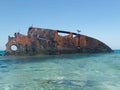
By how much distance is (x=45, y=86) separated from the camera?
30.6 feet

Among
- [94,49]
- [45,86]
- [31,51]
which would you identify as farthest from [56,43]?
[45,86]

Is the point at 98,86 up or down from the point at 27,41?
down

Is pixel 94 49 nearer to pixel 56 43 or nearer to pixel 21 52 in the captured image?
pixel 56 43

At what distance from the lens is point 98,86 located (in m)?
9.08

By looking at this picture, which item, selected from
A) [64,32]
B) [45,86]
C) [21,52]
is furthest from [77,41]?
[45,86]

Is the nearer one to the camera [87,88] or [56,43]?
[87,88]

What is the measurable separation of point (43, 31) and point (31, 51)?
10.8 ft

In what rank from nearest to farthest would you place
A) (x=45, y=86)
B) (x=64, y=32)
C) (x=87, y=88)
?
(x=87, y=88), (x=45, y=86), (x=64, y=32)

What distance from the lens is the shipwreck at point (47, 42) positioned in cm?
Answer: 3222

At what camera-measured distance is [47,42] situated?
32.2 metres

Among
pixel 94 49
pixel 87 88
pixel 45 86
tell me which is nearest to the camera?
pixel 87 88

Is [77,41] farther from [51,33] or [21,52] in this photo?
[21,52]

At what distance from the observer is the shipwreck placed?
32.2 metres

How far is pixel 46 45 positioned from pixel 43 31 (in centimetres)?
192
